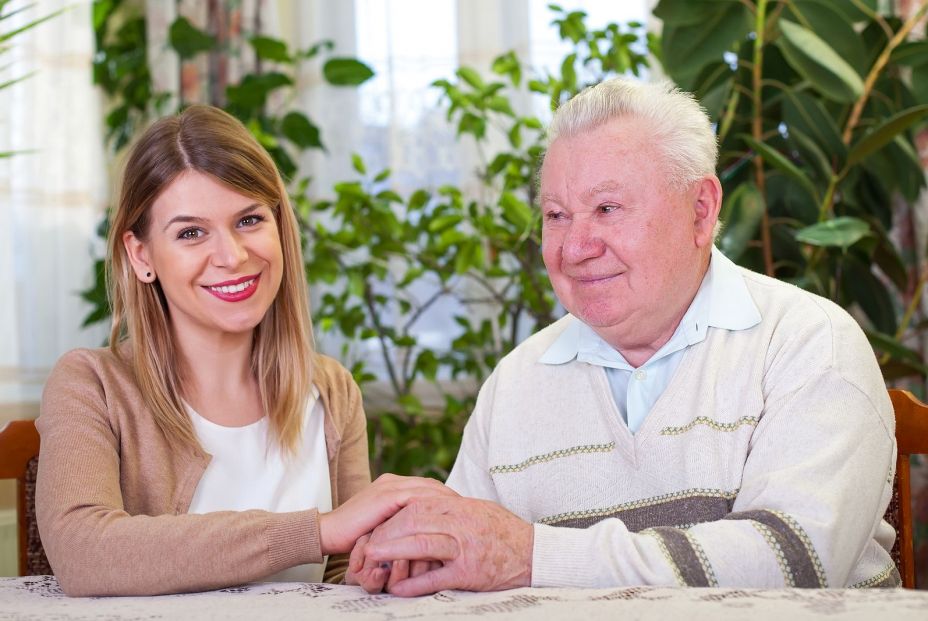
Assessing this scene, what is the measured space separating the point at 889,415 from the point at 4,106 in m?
2.58

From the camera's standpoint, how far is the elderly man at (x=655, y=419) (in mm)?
1273

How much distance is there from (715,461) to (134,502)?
34.9 inches

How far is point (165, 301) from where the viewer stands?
6.04 feet

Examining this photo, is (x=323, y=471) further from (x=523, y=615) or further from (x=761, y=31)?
(x=761, y=31)

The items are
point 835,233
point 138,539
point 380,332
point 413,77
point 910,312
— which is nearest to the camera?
point 138,539

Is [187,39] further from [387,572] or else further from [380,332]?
[387,572]

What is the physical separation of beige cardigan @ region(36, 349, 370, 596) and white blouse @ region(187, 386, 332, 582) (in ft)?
0.12

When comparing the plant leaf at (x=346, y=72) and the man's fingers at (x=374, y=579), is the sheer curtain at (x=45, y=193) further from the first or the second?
the man's fingers at (x=374, y=579)

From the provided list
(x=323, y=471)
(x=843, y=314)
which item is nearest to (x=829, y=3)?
(x=843, y=314)

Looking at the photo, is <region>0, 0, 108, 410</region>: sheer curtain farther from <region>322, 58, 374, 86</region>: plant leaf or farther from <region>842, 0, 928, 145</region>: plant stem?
<region>842, 0, 928, 145</region>: plant stem

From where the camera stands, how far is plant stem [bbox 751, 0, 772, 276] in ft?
8.06

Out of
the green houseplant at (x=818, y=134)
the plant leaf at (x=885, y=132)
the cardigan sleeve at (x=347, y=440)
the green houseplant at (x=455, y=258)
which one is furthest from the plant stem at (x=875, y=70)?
the cardigan sleeve at (x=347, y=440)

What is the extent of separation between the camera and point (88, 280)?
3193mm

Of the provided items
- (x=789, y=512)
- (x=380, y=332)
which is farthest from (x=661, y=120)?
(x=380, y=332)
